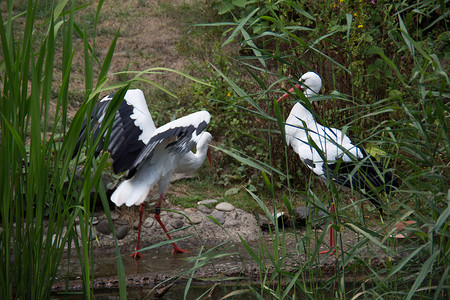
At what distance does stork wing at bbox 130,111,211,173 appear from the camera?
414 centimetres

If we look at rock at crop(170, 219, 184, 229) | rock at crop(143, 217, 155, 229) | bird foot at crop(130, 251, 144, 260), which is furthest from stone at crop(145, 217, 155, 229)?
bird foot at crop(130, 251, 144, 260)

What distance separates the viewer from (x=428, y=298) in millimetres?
2199

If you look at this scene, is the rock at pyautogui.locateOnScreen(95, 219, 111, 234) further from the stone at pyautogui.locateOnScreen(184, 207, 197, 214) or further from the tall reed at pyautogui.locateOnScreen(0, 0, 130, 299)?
the tall reed at pyautogui.locateOnScreen(0, 0, 130, 299)

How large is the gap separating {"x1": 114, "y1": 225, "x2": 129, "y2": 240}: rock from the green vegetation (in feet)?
1.02

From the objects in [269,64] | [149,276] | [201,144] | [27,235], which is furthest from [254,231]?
[27,235]

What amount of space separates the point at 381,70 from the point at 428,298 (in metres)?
3.83

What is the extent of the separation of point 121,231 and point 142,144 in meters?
0.92

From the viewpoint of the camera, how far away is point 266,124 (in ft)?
18.7

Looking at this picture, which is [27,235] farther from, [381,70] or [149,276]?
[381,70]

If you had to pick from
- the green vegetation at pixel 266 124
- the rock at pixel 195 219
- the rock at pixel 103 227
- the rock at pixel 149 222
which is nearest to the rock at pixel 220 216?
the rock at pixel 195 219

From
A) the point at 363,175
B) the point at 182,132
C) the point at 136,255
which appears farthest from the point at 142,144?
the point at 363,175

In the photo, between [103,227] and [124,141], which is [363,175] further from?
[103,227]

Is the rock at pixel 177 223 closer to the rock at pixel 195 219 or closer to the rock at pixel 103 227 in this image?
the rock at pixel 195 219

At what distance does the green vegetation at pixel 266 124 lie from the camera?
2.02m
